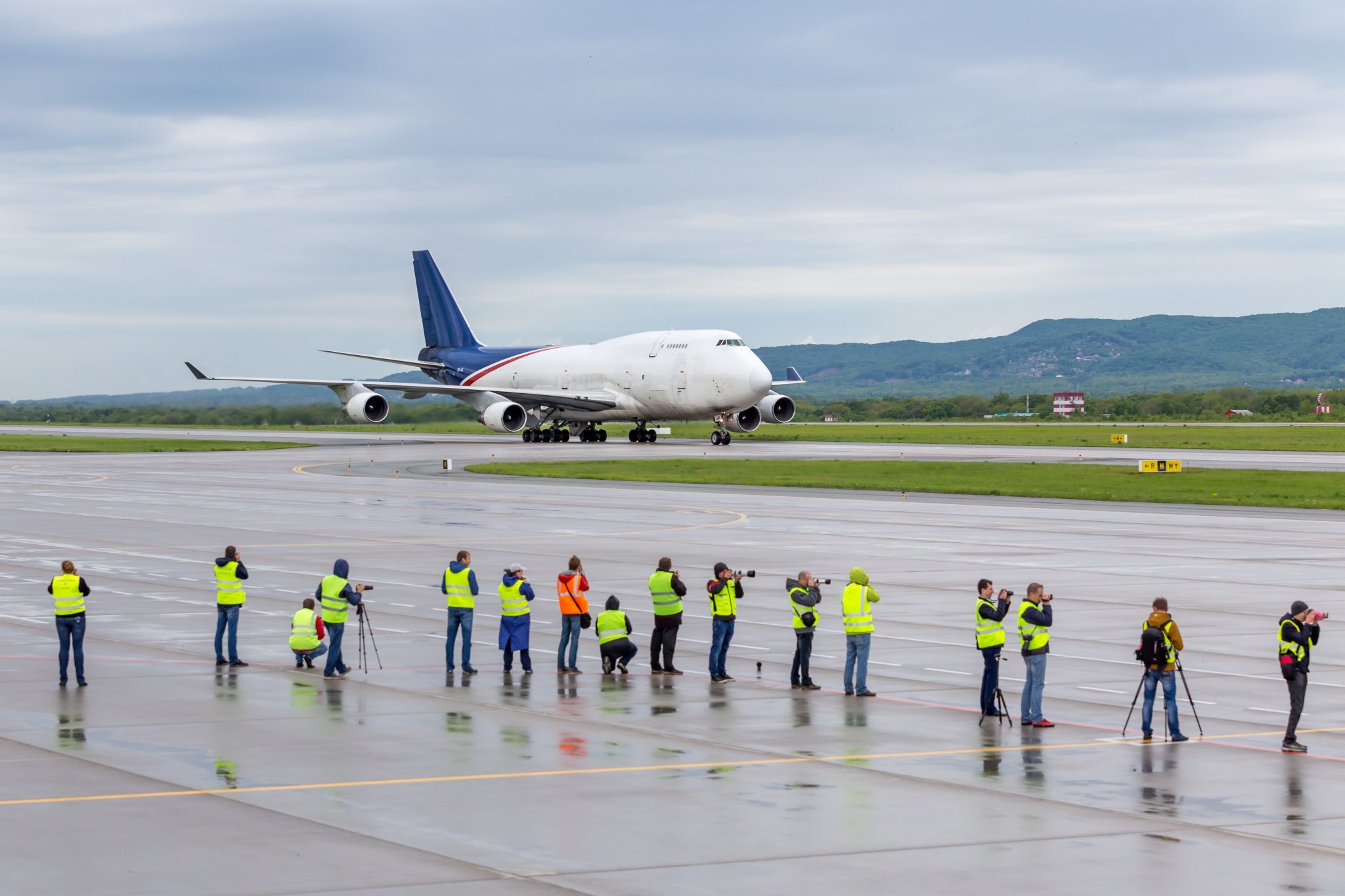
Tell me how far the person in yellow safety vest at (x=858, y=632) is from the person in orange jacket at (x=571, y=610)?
4039mm

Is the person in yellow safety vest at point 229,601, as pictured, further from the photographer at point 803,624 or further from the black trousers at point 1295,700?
the black trousers at point 1295,700

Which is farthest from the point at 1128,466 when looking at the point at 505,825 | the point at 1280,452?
the point at 505,825

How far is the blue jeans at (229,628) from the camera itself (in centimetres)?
2386

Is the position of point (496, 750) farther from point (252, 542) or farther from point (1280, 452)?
point (1280, 452)

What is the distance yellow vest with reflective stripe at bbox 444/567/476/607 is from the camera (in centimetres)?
2338

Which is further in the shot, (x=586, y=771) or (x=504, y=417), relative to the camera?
(x=504, y=417)

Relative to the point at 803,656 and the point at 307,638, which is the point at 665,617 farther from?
the point at 307,638

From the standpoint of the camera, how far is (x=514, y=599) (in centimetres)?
2320

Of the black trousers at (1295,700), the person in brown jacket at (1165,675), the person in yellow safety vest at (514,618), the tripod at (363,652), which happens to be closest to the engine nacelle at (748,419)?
the tripod at (363,652)

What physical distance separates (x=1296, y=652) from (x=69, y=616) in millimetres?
15956

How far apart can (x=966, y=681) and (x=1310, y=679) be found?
15.9ft

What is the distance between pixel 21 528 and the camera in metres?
47.4

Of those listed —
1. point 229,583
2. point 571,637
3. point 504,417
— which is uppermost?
point 504,417

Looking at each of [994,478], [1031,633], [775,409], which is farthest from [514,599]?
[775,409]
